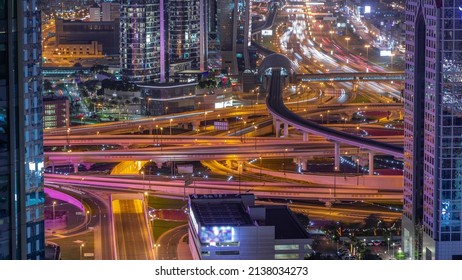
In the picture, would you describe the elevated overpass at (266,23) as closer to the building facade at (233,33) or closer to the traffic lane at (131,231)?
the building facade at (233,33)

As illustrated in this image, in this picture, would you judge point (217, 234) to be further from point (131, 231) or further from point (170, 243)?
point (131, 231)

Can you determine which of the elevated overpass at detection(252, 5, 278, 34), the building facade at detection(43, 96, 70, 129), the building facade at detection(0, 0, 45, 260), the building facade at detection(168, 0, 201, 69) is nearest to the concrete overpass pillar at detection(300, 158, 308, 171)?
the building facade at detection(43, 96, 70, 129)

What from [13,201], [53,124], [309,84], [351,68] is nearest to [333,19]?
[351,68]

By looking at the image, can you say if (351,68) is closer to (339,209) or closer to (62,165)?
(62,165)

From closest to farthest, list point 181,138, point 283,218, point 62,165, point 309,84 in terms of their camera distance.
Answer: point 283,218
point 62,165
point 181,138
point 309,84

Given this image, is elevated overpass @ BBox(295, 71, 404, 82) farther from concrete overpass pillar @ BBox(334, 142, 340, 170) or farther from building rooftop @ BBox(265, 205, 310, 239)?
building rooftop @ BBox(265, 205, 310, 239)
